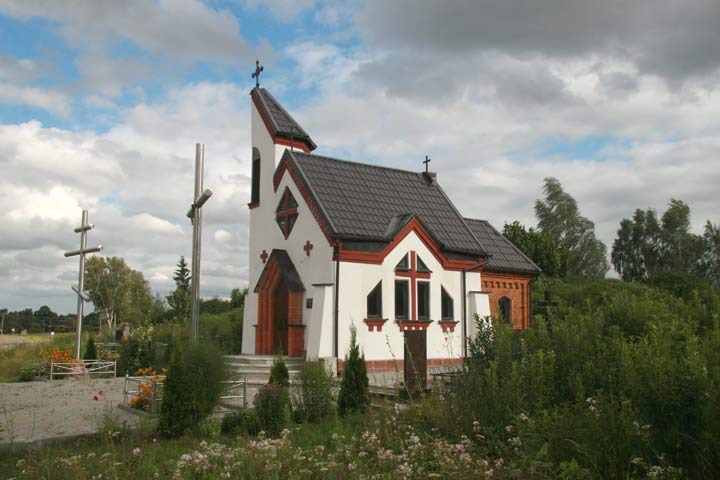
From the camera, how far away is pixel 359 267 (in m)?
17.9

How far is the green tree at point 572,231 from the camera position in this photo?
162ft

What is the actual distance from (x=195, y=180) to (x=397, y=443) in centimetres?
710

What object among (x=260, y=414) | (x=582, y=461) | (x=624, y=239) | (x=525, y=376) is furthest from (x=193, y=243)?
(x=624, y=239)

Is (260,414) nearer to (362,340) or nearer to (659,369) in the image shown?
(659,369)

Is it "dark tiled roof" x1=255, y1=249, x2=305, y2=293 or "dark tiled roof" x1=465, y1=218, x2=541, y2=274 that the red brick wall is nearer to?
"dark tiled roof" x1=465, y1=218, x2=541, y2=274

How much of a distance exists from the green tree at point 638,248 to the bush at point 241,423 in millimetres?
49748

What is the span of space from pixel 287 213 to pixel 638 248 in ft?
145

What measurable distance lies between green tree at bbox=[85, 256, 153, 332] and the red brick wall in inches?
2059

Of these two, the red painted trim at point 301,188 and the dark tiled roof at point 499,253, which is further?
the dark tiled roof at point 499,253

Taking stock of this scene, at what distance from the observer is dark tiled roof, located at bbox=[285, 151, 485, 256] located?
18469 mm

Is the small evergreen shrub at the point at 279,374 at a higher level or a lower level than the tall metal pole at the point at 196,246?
lower

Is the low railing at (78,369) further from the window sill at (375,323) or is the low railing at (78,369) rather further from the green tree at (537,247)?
the green tree at (537,247)

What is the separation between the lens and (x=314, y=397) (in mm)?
10188

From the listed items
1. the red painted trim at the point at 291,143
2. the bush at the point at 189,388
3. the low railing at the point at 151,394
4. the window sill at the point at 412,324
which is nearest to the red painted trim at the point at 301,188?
the red painted trim at the point at 291,143
